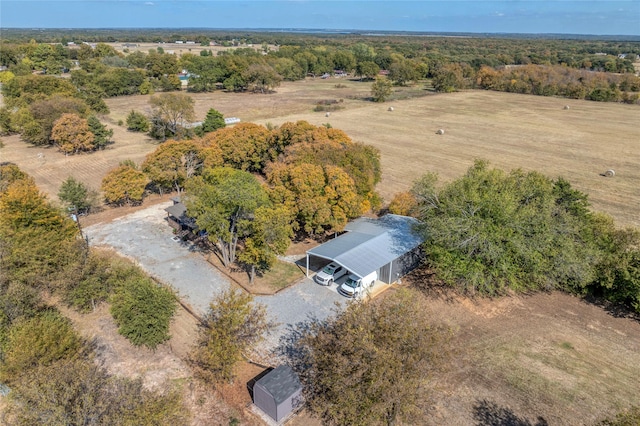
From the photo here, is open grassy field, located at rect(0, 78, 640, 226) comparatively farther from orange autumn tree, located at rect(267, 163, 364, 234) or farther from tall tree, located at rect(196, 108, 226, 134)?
orange autumn tree, located at rect(267, 163, 364, 234)

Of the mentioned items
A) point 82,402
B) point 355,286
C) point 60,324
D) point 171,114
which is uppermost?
point 171,114

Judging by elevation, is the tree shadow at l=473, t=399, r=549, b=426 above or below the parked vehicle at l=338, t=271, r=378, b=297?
below

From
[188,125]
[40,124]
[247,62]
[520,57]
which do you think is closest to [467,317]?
[188,125]

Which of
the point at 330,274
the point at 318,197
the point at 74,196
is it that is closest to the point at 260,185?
the point at 318,197

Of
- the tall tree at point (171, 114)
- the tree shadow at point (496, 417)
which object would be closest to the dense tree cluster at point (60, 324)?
the tree shadow at point (496, 417)

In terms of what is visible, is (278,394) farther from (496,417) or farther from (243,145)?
(243,145)

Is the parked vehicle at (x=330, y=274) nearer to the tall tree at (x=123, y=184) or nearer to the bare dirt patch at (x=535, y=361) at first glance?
the bare dirt patch at (x=535, y=361)

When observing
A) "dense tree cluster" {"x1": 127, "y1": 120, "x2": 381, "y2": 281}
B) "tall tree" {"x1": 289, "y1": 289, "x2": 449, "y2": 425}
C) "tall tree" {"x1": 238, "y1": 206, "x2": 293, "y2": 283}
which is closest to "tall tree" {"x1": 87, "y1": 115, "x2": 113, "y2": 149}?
"dense tree cluster" {"x1": 127, "y1": 120, "x2": 381, "y2": 281}
